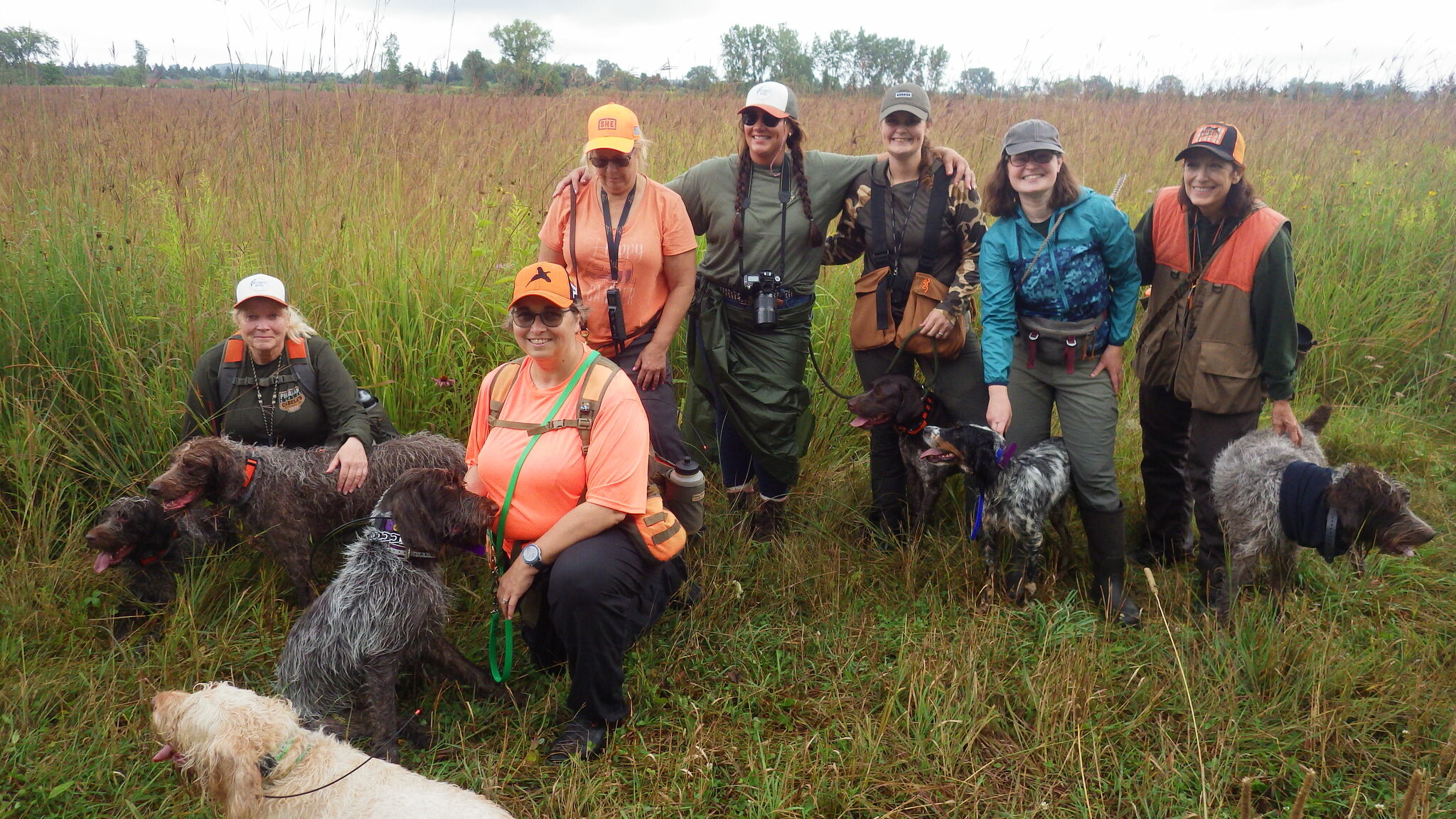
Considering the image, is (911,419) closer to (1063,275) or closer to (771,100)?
(1063,275)

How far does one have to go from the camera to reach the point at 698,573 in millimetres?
4012

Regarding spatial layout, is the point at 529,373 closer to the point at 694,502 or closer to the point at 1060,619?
the point at 694,502

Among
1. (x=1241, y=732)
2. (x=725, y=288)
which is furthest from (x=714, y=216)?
(x=1241, y=732)

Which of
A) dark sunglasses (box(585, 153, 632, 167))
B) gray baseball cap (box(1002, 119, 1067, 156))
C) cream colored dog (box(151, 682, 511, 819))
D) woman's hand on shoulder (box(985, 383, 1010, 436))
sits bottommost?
cream colored dog (box(151, 682, 511, 819))

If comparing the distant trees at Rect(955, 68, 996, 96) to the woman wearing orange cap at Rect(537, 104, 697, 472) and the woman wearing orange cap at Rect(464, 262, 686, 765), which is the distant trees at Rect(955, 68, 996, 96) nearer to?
the woman wearing orange cap at Rect(537, 104, 697, 472)

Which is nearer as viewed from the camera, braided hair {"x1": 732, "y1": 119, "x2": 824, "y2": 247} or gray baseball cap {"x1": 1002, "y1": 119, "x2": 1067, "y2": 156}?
gray baseball cap {"x1": 1002, "y1": 119, "x2": 1067, "y2": 156}

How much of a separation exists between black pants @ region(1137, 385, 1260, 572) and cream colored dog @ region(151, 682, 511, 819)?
3351mm

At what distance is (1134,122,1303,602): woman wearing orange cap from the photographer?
3580 millimetres

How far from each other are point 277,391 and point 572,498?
1717 millimetres

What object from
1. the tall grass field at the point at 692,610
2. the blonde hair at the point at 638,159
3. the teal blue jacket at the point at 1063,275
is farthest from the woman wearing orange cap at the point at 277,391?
the teal blue jacket at the point at 1063,275

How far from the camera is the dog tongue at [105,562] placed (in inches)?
131

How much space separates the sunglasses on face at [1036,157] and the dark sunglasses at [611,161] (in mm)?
1702

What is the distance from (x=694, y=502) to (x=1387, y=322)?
559 centimetres

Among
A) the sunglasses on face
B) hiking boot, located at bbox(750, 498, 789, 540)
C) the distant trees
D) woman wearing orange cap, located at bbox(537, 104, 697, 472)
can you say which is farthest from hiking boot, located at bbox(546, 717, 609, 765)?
the distant trees
